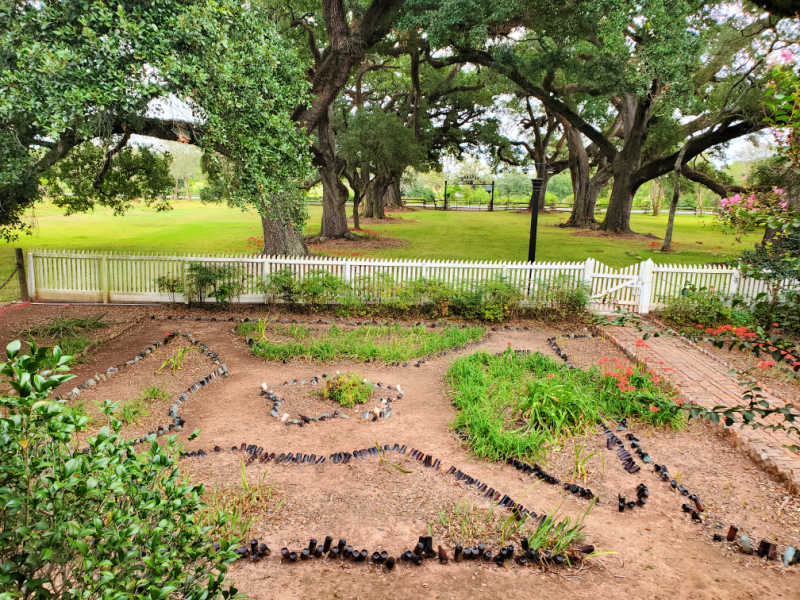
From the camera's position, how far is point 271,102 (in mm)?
7172

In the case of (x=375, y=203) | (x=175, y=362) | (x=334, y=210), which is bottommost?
(x=175, y=362)

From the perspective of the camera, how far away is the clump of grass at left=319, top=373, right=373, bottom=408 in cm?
644

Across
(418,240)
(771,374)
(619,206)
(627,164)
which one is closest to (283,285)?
(771,374)

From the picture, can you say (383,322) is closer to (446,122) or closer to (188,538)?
(188,538)

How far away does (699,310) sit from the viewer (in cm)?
1030

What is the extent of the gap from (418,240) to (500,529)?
1920cm

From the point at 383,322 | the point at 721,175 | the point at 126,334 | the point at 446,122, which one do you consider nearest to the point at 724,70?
the point at 721,175

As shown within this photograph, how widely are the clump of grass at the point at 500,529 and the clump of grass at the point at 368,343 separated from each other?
157 inches

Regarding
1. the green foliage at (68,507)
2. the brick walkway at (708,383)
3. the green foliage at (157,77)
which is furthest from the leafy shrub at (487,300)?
the green foliage at (68,507)

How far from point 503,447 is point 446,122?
1179 inches

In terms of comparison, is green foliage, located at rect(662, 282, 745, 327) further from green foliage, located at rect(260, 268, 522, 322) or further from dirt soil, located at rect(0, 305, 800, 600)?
dirt soil, located at rect(0, 305, 800, 600)

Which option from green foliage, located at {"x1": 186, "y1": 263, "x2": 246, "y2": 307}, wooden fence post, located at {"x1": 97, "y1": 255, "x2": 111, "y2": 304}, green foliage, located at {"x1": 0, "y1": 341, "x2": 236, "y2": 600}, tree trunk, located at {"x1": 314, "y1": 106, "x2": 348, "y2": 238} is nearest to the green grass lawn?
wooden fence post, located at {"x1": 97, "y1": 255, "x2": 111, "y2": 304}

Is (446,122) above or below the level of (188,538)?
above

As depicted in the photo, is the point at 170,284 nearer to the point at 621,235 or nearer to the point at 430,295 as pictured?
the point at 430,295
